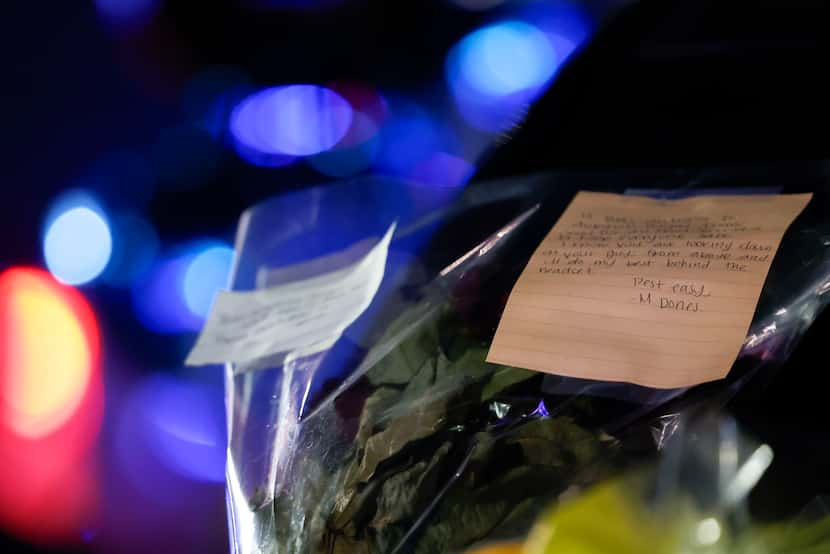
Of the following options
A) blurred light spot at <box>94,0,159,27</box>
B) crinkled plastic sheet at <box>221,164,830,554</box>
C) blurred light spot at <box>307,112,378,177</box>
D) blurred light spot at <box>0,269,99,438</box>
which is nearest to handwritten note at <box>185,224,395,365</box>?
crinkled plastic sheet at <box>221,164,830,554</box>

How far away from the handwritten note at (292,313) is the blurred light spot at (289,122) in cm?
25

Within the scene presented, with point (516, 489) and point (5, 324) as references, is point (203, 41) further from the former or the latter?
point (516, 489)

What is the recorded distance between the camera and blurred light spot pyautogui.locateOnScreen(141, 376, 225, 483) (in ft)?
1.89

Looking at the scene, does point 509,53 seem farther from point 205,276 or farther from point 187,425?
Answer: point 187,425

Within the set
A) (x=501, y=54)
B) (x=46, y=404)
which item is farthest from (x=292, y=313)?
(x=501, y=54)

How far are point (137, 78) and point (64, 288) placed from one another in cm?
24

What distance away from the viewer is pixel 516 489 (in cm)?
38

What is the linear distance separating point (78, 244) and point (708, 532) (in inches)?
25.4

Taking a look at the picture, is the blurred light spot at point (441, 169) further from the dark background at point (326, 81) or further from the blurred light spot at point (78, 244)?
the blurred light spot at point (78, 244)

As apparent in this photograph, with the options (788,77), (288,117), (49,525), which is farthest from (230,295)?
(788,77)

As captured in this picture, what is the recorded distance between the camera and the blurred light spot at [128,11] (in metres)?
0.78

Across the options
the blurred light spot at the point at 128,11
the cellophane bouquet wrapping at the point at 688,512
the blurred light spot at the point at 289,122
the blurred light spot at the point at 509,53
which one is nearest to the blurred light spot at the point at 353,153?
the blurred light spot at the point at 289,122

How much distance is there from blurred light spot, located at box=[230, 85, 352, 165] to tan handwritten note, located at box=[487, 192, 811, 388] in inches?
16.2

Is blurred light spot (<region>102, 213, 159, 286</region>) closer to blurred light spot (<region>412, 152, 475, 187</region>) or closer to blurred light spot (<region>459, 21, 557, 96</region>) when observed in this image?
blurred light spot (<region>412, 152, 475, 187</region>)
